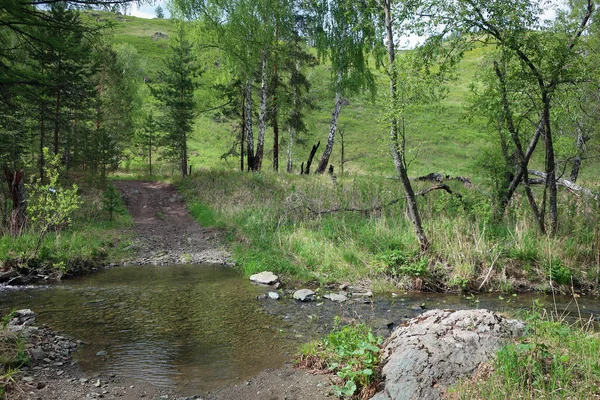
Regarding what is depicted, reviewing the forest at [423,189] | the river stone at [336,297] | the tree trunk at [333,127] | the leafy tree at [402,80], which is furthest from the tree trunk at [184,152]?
the river stone at [336,297]

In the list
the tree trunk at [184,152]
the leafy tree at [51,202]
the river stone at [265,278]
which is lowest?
the river stone at [265,278]

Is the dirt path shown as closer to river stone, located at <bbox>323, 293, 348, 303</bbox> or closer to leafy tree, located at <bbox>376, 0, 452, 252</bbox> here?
river stone, located at <bbox>323, 293, 348, 303</bbox>

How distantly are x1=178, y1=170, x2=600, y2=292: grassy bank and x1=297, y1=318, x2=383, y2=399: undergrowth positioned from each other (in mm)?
4192

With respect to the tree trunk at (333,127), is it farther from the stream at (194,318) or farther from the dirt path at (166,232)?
the stream at (194,318)

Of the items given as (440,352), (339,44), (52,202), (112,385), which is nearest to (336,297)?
(440,352)

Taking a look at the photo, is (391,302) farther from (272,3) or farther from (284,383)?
(272,3)

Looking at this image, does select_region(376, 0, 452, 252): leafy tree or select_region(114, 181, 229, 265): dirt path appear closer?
select_region(376, 0, 452, 252): leafy tree

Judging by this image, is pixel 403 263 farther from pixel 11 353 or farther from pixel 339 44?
pixel 339 44

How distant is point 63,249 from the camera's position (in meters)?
10.8

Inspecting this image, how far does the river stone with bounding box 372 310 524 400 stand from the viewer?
4016 mm

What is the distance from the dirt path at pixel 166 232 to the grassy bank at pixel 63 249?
805 millimetres

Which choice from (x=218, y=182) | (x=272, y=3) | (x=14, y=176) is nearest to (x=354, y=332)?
(x=14, y=176)

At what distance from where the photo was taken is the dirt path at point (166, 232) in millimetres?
12680

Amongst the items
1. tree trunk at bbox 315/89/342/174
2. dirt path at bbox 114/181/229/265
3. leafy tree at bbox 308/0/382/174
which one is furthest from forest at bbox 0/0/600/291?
leafy tree at bbox 308/0/382/174
